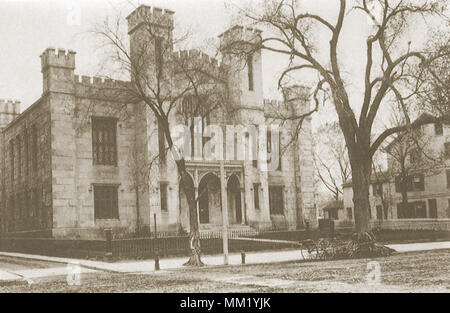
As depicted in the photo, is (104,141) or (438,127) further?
(104,141)

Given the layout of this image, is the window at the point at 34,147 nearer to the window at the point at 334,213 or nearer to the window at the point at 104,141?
the window at the point at 104,141

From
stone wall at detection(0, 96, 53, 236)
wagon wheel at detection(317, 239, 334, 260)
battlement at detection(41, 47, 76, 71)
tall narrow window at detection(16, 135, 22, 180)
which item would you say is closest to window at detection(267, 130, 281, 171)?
battlement at detection(41, 47, 76, 71)

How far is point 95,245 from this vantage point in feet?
87.2

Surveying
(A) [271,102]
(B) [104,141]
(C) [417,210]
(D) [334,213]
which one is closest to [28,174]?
(B) [104,141]

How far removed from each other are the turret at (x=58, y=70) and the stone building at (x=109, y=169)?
61 millimetres

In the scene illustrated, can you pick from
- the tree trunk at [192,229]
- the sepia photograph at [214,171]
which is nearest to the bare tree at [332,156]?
the sepia photograph at [214,171]

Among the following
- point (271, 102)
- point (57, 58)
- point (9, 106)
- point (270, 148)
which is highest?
point (57, 58)

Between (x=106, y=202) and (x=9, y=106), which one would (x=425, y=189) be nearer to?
(x=106, y=202)

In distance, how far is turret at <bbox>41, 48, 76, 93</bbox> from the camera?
3359cm

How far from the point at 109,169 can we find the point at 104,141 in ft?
6.13

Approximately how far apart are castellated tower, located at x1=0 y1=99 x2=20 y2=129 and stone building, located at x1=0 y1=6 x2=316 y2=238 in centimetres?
701

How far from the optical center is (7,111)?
48.1 m

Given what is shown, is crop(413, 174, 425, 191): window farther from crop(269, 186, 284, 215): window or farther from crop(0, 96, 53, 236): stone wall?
crop(0, 96, 53, 236): stone wall
